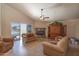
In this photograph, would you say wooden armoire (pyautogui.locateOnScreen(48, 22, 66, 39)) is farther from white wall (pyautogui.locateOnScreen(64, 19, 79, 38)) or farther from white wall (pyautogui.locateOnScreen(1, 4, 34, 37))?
white wall (pyautogui.locateOnScreen(1, 4, 34, 37))

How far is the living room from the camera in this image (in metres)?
2.23

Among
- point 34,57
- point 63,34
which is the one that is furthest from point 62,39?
point 34,57

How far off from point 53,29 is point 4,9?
3.30ft

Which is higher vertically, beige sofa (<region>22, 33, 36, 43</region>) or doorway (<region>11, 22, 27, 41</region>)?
doorway (<region>11, 22, 27, 41</region>)

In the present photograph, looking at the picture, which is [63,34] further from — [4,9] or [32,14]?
[4,9]

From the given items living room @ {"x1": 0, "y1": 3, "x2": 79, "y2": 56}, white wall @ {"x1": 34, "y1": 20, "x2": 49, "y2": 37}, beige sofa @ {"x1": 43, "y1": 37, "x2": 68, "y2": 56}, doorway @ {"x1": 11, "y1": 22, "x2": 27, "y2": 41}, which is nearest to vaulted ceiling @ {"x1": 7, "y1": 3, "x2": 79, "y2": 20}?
living room @ {"x1": 0, "y1": 3, "x2": 79, "y2": 56}

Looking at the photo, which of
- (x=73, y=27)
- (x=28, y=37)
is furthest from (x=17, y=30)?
(x=73, y=27)

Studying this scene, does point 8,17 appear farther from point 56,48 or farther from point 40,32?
point 56,48

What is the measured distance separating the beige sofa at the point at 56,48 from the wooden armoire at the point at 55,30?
13 centimetres

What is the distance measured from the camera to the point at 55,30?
233 cm

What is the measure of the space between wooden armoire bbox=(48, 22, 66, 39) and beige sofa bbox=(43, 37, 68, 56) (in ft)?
0.44

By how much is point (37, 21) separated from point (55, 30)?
1.29 ft

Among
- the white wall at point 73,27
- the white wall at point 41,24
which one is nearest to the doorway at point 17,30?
the white wall at point 41,24

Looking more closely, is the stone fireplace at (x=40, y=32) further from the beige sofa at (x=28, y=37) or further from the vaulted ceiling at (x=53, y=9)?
the vaulted ceiling at (x=53, y=9)
